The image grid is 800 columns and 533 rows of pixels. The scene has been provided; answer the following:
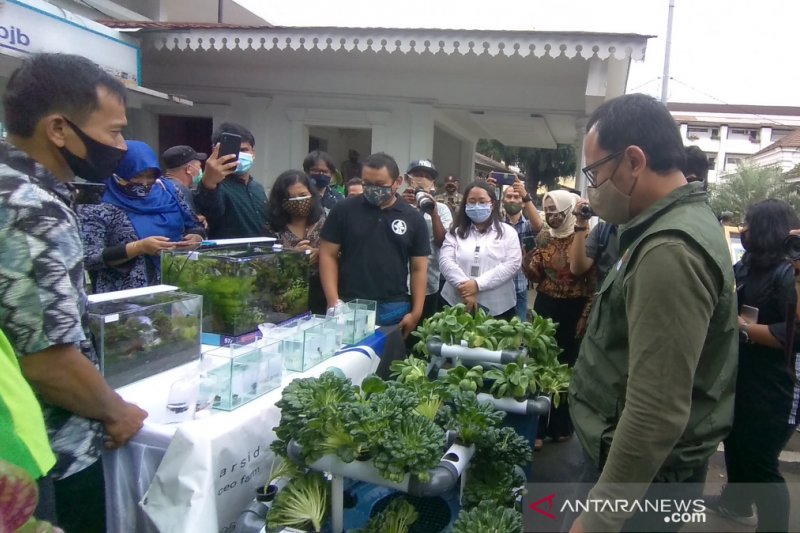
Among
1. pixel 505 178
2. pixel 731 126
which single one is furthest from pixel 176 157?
pixel 731 126

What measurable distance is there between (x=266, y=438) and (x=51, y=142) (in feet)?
4.08

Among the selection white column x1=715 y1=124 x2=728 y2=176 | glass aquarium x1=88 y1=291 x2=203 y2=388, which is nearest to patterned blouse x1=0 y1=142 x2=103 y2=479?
glass aquarium x1=88 y1=291 x2=203 y2=388

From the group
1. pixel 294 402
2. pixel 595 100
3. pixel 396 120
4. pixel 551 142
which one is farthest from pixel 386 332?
pixel 551 142

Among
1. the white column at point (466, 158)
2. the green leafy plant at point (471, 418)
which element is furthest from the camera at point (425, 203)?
the white column at point (466, 158)

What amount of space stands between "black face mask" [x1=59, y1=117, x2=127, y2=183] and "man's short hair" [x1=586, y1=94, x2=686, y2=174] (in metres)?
1.49

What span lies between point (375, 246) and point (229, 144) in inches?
41.0

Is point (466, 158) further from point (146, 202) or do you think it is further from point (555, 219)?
point (146, 202)

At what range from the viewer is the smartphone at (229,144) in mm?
3215

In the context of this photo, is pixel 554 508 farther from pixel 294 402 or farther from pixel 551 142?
pixel 551 142

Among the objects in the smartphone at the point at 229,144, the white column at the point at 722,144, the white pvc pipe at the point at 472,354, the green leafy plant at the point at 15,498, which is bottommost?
the white pvc pipe at the point at 472,354

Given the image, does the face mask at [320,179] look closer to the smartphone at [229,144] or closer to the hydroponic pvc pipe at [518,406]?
the smartphone at [229,144]

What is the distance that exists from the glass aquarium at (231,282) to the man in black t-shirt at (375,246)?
20.8 inches

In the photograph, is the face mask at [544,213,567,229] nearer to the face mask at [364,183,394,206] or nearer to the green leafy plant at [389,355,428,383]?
the face mask at [364,183,394,206]

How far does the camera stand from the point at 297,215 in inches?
147
